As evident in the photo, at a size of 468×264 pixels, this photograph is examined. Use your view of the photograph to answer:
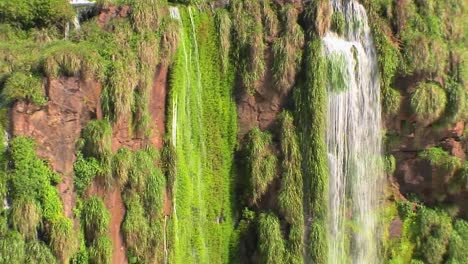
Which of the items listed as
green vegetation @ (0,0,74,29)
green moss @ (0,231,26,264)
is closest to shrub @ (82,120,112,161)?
green moss @ (0,231,26,264)

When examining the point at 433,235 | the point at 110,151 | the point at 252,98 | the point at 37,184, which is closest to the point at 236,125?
the point at 252,98

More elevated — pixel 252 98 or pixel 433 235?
pixel 252 98

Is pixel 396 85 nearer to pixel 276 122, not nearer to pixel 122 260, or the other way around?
pixel 276 122

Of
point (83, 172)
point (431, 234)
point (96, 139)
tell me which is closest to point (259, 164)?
point (96, 139)

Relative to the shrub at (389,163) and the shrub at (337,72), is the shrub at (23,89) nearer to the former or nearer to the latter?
the shrub at (337,72)

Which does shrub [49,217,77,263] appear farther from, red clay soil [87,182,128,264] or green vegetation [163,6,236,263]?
green vegetation [163,6,236,263]

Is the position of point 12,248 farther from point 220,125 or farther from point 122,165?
point 220,125
